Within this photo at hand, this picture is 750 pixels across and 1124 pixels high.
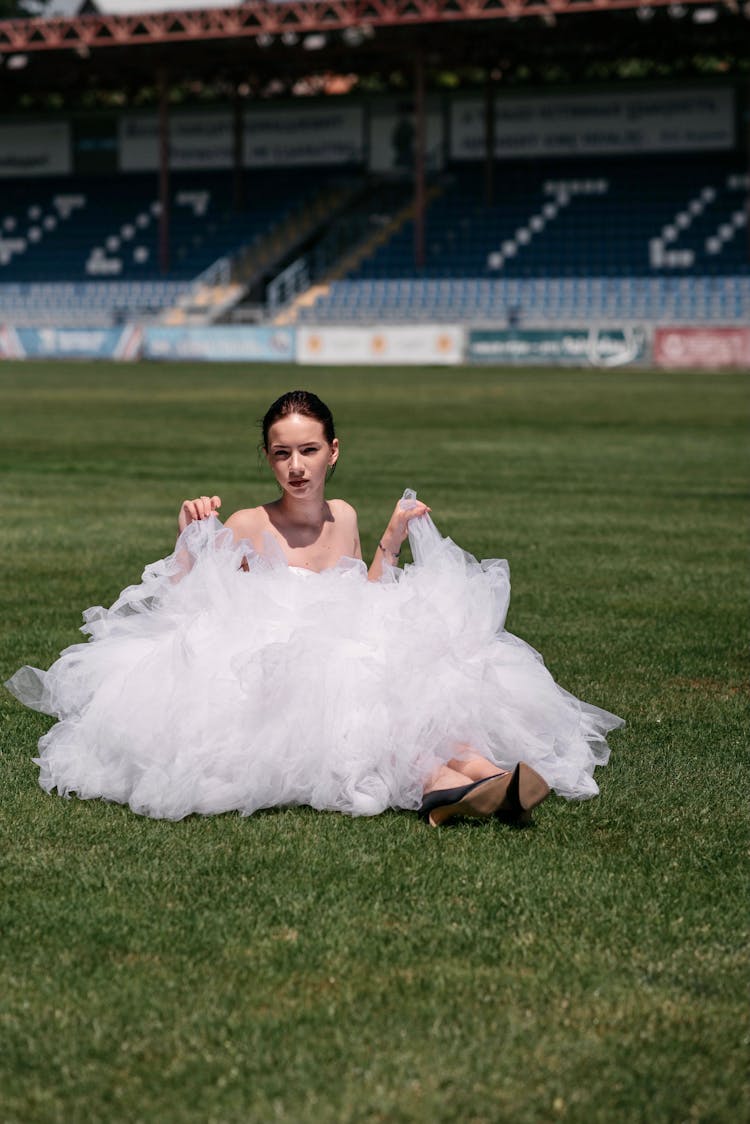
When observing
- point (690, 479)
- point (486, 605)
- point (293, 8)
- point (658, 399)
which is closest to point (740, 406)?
point (658, 399)

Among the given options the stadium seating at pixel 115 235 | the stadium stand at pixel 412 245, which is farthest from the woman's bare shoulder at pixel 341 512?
the stadium seating at pixel 115 235

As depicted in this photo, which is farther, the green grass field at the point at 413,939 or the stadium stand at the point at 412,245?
the stadium stand at the point at 412,245

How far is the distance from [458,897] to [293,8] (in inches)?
1896

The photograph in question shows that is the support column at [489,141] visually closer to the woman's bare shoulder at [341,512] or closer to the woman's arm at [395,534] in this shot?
the woman's bare shoulder at [341,512]

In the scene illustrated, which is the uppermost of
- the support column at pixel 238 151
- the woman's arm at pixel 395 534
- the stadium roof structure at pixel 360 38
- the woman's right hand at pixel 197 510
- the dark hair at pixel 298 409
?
the stadium roof structure at pixel 360 38

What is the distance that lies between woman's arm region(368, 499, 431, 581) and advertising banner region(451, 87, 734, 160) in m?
50.1

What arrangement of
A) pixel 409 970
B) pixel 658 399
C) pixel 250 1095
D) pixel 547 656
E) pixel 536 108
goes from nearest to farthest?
pixel 250 1095
pixel 409 970
pixel 547 656
pixel 658 399
pixel 536 108

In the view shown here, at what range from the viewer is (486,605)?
5191mm

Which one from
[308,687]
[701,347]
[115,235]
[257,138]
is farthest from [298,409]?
[257,138]

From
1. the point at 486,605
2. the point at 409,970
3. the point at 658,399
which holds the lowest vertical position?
the point at 658,399

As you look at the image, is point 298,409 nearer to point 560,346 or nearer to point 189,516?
point 189,516

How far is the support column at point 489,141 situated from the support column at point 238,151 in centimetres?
918

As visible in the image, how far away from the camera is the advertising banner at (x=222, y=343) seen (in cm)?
4534

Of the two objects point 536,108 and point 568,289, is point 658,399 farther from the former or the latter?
point 536,108
